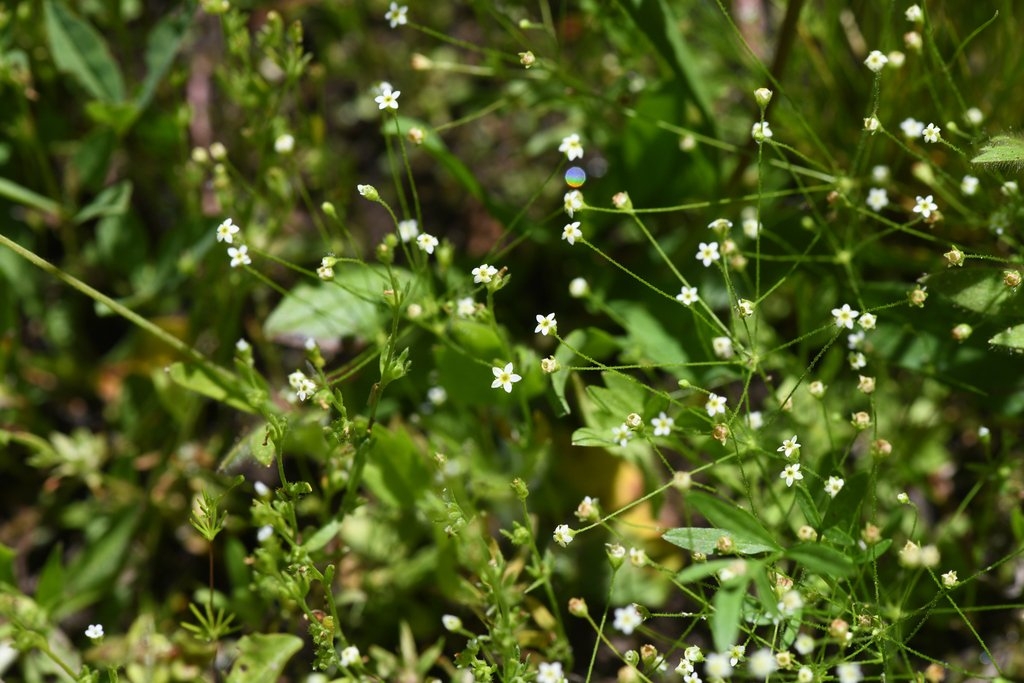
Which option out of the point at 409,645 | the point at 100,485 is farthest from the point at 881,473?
the point at 100,485

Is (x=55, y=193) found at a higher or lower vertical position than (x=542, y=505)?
higher

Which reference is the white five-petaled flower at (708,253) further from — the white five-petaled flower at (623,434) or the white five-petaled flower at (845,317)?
the white five-petaled flower at (623,434)

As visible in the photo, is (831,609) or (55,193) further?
(55,193)

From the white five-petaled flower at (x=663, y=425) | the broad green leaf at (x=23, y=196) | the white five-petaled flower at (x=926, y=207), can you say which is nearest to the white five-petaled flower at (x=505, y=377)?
the white five-petaled flower at (x=663, y=425)

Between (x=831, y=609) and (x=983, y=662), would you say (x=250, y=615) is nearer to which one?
(x=831, y=609)

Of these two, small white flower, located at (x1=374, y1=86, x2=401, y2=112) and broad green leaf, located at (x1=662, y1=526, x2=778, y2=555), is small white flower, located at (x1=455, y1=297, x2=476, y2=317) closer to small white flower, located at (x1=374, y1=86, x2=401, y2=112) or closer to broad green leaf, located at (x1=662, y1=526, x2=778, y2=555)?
small white flower, located at (x1=374, y1=86, x2=401, y2=112)

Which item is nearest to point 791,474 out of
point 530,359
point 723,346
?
point 723,346

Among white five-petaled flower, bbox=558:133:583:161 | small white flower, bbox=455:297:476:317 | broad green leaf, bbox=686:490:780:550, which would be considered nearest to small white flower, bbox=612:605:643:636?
broad green leaf, bbox=686:490:780:550

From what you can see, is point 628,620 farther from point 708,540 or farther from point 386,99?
point 386,99
